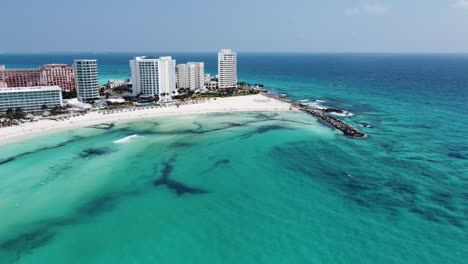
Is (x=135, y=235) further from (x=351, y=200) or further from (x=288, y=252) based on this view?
(x=351, y=200)

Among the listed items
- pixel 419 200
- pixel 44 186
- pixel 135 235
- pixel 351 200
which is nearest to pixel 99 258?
pixel 135 235

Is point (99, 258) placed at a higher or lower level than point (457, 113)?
lower

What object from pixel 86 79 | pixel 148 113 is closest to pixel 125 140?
pixel 148 113

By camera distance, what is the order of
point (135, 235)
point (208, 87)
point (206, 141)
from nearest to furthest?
point (135, 235) → point (206, 141) → point (208, 87)

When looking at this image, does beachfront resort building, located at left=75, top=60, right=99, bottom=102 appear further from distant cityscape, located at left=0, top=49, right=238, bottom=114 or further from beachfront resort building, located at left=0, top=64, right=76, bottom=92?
beachfront resort building, located at left=0, top=64, right=76, bottom=92

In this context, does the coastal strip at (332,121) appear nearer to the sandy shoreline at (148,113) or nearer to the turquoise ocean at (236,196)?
the turquoise ocean at (236,196)

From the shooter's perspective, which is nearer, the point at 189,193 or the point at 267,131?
the point at 189,193
